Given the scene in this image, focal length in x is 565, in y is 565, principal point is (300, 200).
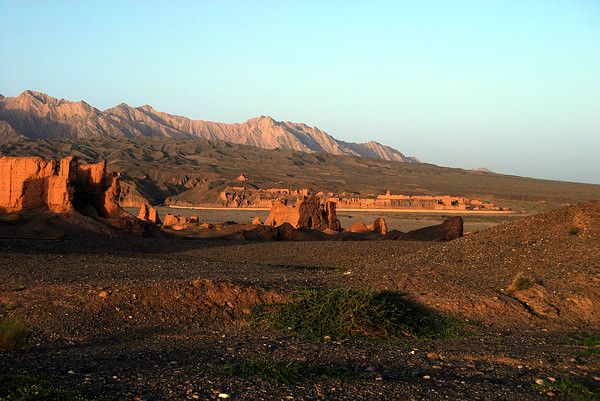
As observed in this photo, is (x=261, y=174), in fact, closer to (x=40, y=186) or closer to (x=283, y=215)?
(x=283, y=215)

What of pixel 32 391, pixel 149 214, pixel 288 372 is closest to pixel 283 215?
pixel 149 214

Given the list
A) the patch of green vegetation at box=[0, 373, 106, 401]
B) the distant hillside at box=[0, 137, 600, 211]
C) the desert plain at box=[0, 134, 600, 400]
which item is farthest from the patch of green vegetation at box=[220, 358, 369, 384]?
the distant hillside at box=[0, 137, 600, 211]

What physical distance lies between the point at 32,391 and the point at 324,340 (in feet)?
14.9

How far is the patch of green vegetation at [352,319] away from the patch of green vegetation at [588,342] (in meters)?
1.85

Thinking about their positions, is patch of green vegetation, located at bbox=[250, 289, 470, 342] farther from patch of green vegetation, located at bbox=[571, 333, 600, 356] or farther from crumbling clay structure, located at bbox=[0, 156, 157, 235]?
crumbling clay structure, located at bbox=[0, 156, 157, 235]

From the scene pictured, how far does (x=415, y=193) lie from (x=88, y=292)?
105585 mm

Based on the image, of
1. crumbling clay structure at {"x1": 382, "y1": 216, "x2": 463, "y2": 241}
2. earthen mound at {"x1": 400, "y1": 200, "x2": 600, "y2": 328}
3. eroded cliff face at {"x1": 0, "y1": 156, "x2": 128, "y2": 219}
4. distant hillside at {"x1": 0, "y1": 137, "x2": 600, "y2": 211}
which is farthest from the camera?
distant hillside at {"x1": 0, "y1": 137, "x2": 600, "y2": 211}

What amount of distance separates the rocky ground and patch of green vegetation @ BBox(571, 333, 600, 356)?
0.09 m

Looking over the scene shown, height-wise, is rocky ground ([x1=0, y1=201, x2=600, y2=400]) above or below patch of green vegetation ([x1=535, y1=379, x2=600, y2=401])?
below

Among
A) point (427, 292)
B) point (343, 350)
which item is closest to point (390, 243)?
point (427, 292)

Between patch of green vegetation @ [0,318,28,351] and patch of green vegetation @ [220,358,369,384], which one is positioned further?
patch of green vegetation @ [0,318,28,351]

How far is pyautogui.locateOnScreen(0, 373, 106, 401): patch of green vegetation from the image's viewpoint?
17.0ft

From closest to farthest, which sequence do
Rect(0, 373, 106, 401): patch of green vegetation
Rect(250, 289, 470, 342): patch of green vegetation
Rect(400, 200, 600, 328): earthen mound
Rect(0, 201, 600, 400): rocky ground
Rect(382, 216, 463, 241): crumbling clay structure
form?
Rect(0, 373, 106, 401): patch of green vegetation → Rect(0, 201, 600, 400): rocky ground → Rect(250, 289, 470, 342): patch of green vegetation → Rect(400, 200, 600, 328): earthen mound → Rect(382, 216, 463, 241): crumbling clay structure

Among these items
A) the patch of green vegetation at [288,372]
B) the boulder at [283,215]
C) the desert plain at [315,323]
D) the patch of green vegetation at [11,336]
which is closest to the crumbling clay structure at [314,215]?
the boulder at [283,215]
